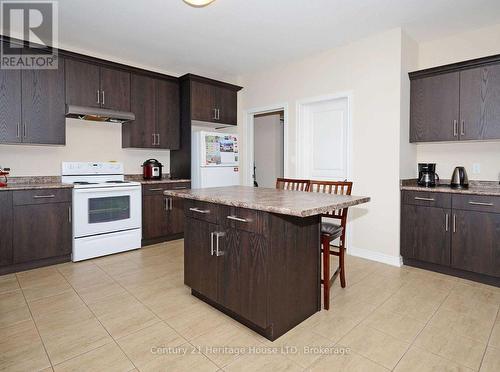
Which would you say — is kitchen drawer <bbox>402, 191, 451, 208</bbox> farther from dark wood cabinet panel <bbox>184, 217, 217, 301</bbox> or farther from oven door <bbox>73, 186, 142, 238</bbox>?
oven door <bbox>73, 186, 142, 238</bbox>

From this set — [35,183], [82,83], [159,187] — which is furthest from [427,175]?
[35,183]

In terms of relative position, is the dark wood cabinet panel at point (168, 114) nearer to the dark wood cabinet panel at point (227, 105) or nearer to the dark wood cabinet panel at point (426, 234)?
the dark wood cabinet panel at point (227, 105)

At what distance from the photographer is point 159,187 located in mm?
4250

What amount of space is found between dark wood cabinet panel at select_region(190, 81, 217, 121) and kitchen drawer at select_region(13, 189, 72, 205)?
2.05m

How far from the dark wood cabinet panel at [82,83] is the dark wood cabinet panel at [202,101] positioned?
51.5 inches

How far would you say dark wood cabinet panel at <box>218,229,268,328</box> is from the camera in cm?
189

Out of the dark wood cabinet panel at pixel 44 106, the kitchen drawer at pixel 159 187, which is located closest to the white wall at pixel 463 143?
the kitchen drawer at pixel 159 187

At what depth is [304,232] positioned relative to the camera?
209 centimetres

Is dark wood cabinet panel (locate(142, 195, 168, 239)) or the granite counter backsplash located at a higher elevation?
the granite counter backsplash

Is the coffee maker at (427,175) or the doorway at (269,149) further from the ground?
the doorway at (269,149)

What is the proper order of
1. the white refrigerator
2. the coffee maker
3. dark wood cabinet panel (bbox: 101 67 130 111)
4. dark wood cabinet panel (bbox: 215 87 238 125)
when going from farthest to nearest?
dark wood cabinet panel (bbox: 215 87 238 125) → the white refrigerator → dark wood cabinet panel (bbox: 101 67 130 111) → the coffee maker

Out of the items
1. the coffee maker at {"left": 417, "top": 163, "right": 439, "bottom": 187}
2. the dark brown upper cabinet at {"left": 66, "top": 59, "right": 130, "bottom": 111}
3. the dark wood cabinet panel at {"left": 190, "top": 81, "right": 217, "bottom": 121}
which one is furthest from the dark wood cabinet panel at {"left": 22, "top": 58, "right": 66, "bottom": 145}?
the coffee maker at {"left": 417, "top": 163, "right": 439, "bottom": 187}

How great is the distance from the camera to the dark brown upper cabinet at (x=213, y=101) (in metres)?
4.58

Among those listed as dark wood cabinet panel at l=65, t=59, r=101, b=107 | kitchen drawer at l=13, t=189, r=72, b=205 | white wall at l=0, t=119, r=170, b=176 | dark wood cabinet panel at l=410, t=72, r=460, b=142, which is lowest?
kitchen drawer at l=13, t=189, r=72, b=205
